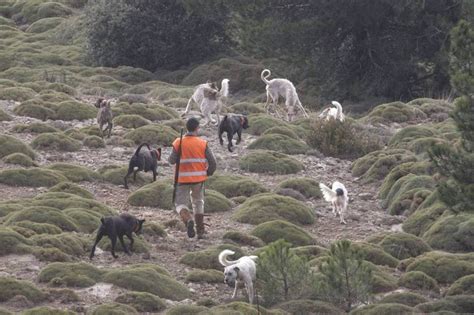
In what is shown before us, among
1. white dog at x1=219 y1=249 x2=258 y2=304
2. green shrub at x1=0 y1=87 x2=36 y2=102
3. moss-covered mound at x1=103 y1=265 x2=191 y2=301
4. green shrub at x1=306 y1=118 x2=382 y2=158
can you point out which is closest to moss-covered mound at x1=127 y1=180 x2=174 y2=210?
moss-covered mound at x1=103 y1=265 x2=191 y2=301

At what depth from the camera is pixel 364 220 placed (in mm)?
24969

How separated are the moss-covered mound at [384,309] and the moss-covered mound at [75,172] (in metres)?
10.8

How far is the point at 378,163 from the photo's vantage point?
29.5 metres

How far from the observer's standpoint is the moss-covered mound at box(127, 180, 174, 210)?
79.4ft

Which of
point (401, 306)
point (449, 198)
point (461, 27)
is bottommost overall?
point (401, 306)

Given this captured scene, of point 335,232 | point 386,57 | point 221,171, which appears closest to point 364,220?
point 335,232

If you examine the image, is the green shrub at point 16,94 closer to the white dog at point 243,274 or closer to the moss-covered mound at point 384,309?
the white dog at point 243,274

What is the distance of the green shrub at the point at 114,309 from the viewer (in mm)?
16016

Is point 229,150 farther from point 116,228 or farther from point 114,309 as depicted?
point 114,309

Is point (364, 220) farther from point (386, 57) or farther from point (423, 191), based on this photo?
point (386, 57)

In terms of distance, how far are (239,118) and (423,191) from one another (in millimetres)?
5883

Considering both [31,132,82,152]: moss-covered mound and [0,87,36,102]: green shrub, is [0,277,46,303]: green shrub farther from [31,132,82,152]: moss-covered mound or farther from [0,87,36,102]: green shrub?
[0,87,36,102]: green shrub

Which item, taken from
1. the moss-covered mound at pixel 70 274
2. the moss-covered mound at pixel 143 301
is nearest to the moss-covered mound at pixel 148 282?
the moss-covered mound at pixel 70 274

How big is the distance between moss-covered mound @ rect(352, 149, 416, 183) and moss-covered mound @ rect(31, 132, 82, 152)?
23.5ft
